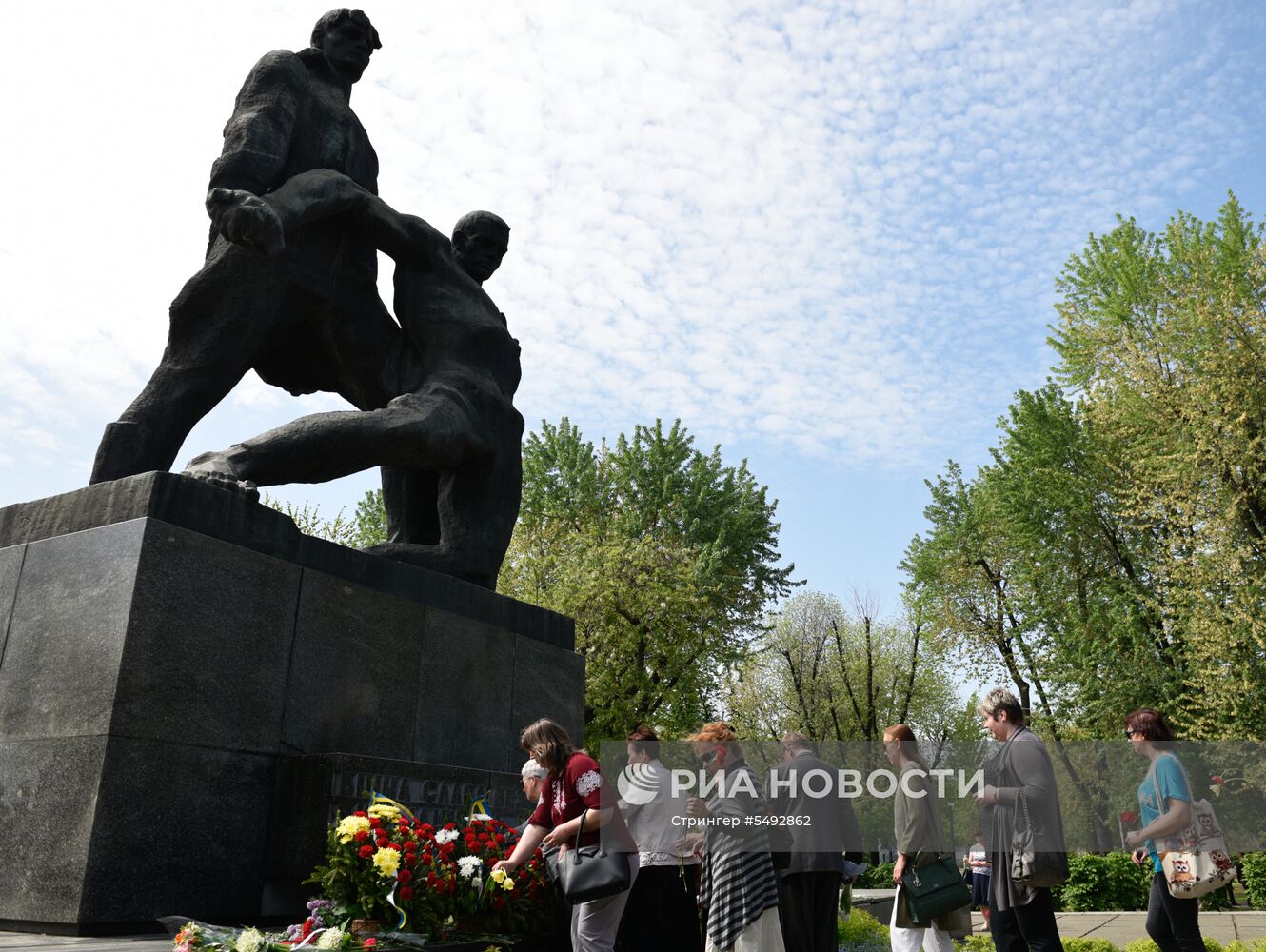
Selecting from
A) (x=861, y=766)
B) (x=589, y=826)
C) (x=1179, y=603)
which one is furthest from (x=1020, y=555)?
(x=589, y=826)

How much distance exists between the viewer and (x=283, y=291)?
6254 millimetres

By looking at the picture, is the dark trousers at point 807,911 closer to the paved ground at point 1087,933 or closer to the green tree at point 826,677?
the paved ground at point 1087,933

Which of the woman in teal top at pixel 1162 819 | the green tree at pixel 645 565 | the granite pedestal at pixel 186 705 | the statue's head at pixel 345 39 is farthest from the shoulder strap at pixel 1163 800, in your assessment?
the green tree at pixel 645 565

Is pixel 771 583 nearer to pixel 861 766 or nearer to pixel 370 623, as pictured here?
pixel 861 766

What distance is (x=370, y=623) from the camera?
18.5ft

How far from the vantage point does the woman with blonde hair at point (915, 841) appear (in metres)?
6.33

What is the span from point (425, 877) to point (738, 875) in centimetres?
215

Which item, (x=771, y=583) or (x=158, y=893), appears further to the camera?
(x=771, y=583)

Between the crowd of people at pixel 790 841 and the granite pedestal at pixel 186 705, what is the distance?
0.98 meters

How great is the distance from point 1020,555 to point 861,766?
31.5 feet

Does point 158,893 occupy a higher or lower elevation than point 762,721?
lower

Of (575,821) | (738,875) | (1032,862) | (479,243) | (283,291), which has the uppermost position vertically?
(479,243)

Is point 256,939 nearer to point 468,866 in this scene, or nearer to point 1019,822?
point 468,866

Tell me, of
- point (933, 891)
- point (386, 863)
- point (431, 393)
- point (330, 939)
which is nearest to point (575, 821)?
point (386, 863)
